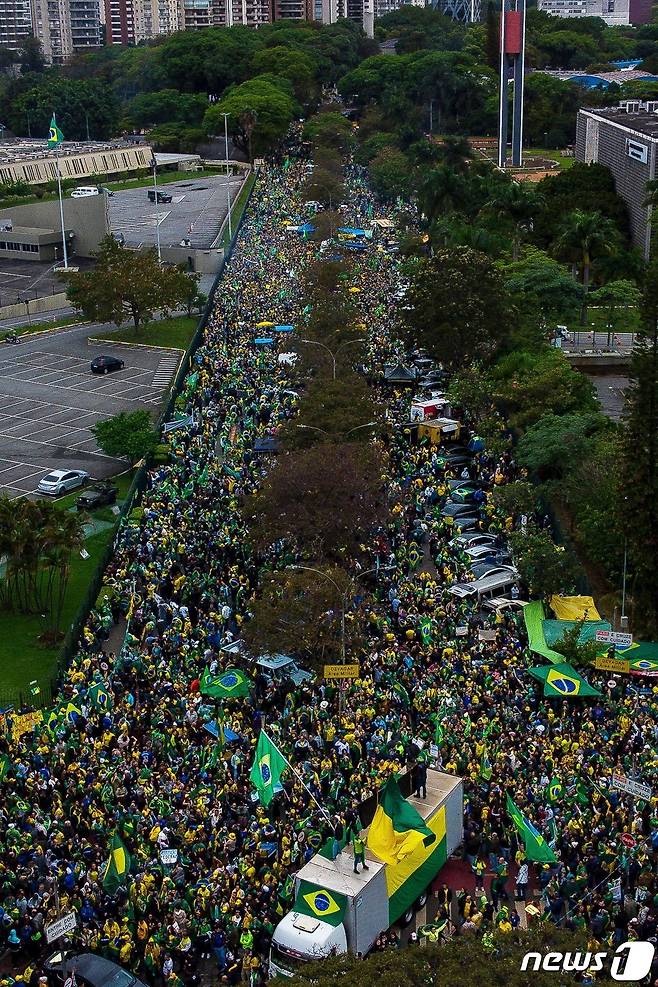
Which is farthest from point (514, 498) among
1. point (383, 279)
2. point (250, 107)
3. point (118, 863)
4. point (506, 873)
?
point (250, 107)

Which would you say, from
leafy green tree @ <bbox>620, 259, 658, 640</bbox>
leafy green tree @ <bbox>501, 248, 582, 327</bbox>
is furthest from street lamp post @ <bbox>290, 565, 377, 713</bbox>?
leafy green tree @ <bbox>501, 248, 582, 327</bbox>

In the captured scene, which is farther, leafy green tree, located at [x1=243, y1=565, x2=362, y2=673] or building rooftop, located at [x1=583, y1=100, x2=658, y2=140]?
building rooftop, located at [x1=583, y1=100, x2=658, y2=140]

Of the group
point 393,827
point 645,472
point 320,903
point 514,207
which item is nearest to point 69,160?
point 514,207

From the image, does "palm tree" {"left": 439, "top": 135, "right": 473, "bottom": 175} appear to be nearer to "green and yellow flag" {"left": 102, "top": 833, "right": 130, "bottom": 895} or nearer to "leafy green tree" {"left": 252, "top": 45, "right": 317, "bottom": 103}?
"leafy green tree" {"left": 252, "top": 45, "right": 317, "bottom": 103}

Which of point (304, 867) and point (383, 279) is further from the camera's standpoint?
point (383, 279)

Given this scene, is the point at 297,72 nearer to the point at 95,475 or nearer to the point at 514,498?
the point at 95,475

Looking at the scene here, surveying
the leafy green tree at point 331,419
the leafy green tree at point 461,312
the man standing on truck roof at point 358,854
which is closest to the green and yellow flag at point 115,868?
the man standing on truck roof at point 358,854
